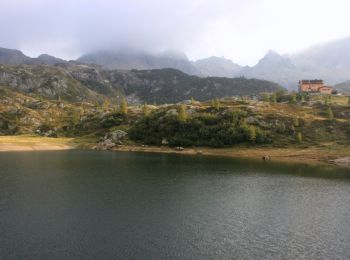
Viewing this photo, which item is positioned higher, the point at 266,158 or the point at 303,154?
the point at 303,154

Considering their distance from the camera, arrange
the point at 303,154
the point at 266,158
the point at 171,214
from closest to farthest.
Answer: the point at 171,214, the point at 266,158, the point at 303,154

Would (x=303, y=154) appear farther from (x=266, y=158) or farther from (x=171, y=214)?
(x=171, y=214)

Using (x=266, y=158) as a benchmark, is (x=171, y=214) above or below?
above

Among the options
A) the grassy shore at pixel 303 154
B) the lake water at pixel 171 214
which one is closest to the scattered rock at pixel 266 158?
the grassy shore at pixel 303 154

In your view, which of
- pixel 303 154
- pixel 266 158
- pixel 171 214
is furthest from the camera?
pixel 303 154

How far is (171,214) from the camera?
75.4 meters

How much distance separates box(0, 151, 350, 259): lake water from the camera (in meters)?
55.6

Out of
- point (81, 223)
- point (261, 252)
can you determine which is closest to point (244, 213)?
point (261, 252)

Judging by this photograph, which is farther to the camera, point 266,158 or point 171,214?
point 266,158

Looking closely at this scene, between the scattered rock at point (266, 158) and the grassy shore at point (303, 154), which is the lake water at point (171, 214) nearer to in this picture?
the grassy shore at point (303, 154)

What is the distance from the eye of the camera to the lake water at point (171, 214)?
55.6m

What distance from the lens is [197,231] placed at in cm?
6481

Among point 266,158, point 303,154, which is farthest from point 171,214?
point 303,154

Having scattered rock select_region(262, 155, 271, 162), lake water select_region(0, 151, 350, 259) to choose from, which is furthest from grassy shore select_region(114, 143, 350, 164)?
lake water select_region(0, 151, 350, 259)
